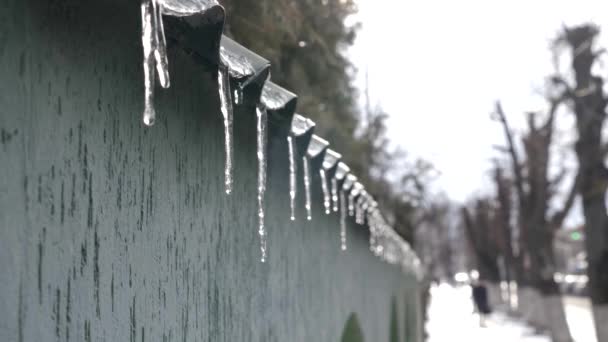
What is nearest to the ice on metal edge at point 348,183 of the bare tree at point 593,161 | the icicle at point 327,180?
the icicle at point 327,180

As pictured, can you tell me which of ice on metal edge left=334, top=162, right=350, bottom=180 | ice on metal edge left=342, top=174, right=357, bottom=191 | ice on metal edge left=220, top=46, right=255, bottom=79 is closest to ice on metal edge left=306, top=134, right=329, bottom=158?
ice on metal edge left=334, top=162, right=350, bottom=180

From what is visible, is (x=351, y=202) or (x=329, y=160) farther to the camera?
(x=351, y=202)

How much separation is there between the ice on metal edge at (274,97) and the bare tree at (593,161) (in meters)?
13.2

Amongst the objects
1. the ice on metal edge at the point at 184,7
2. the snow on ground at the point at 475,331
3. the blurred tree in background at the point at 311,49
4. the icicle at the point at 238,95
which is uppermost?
the blurred tree in background at the point at 311,49

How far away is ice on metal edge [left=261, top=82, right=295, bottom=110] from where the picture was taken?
3.44 m

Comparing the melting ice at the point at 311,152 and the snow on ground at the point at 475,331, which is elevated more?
the melting ice at the point at 311,152

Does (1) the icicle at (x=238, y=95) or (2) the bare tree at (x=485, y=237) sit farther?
(2) the bare tree at (x=485, y=237)

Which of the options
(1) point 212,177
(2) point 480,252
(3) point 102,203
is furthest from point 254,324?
(2) point 480,252

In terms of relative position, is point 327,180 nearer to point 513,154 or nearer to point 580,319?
point 513,154

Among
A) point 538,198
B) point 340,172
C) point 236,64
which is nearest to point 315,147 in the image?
point 340,172

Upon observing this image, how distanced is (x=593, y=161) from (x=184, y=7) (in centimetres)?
1575

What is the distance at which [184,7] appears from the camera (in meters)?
2.38

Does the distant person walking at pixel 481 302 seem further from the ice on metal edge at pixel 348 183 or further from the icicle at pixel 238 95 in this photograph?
the icicle at pixel 238 95

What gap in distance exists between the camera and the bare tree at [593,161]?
1614 centimetres
